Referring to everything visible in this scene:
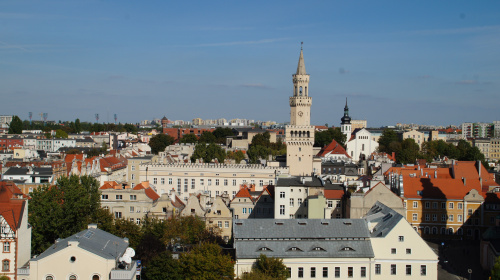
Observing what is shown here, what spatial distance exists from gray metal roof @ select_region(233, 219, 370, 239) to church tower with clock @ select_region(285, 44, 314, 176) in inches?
1473

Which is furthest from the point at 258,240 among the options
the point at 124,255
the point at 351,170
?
the point at 351,170

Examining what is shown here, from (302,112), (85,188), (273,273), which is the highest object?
(302,112)

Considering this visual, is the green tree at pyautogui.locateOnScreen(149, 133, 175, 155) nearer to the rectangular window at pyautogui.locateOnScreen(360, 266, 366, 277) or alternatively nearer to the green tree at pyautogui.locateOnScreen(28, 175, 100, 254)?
the green tree at pyautogui.locateOnScreen(28, 175, 100, 254)

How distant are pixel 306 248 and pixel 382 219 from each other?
7.55 meters

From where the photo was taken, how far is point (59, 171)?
70.0 m

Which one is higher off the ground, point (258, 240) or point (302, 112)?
point (302, 112)

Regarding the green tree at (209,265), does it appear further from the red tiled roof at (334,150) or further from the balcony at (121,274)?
the red tiled roof at (334,150)

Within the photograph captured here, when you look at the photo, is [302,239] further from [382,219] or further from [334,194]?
[334,194]

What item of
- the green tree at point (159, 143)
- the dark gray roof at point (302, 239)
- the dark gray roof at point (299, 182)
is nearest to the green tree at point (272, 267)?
the dark gray roof at point (302, 239)

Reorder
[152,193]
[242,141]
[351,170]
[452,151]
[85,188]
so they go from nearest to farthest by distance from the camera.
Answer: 1. [85,188]
2. [152,193]
3. [351,170]
4. [452,151]
5. [242,141]

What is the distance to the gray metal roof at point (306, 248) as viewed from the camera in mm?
38750

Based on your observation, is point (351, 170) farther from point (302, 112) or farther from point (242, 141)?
point (242, 141)

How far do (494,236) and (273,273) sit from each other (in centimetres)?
2051

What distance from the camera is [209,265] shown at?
36406mm
